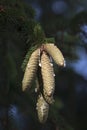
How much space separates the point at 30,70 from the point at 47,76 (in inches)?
2.0

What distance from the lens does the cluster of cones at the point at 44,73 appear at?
1208mm

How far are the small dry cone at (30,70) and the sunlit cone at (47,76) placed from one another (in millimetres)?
20

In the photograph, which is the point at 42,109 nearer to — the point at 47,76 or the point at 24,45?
the point at 47,76

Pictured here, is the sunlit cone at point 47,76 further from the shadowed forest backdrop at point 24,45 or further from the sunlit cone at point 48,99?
the shadowed forest backdrop at point 24,45

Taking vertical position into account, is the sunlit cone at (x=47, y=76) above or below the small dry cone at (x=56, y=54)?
below

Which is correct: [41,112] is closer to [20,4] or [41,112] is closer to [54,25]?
[20,4]

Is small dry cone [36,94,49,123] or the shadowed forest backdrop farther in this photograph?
the shadowed forest backdrop

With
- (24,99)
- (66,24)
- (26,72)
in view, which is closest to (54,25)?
(66,24)

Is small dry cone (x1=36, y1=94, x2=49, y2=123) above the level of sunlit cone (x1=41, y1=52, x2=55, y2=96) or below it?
below

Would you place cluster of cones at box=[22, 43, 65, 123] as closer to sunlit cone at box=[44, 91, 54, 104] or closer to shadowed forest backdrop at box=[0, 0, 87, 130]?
sunlit cone at box=[44, 91, 54, 104]

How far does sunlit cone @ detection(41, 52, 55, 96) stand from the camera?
3.95 ft

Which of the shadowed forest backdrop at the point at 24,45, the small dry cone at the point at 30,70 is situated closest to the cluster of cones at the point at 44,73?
the small dry cone at the point at 30,70

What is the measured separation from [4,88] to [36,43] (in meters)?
0.51

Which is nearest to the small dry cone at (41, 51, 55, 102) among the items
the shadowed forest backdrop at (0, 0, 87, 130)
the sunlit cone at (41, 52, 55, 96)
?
the sunlit cone at (41, 52, 55, 96)
